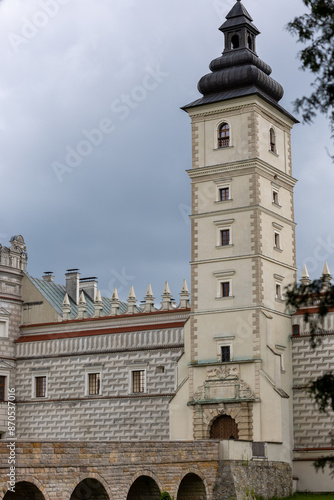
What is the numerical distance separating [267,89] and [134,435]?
15.4 meters

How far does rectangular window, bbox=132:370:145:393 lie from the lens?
3931cm

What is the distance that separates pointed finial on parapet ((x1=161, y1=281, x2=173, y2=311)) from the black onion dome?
839cm

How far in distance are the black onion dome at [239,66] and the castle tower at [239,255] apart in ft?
0.15

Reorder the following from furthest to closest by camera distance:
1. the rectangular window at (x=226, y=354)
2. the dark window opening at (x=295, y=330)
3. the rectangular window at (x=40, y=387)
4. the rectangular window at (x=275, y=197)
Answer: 1. the rectangular window at (x=40, y=387)
2. the rectangular window at (x=275, y=197)
3. the dark window opening at (x=295, y=330)
4. the rectangular window at (x=226, y=354)

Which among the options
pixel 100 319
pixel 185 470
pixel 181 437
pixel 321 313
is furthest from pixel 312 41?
pixel 100 319

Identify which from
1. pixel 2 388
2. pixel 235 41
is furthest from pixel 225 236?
pixel 2 388

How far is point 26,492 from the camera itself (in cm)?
2608

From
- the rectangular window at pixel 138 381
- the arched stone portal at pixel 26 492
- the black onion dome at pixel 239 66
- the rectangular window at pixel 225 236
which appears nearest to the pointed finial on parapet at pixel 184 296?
the rectangular window at pixel 225 236

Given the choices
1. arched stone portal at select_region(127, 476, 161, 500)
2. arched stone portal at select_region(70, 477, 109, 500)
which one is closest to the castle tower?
arched stone portal at select_region(127, 476, 161, 500)

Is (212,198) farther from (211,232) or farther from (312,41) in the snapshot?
(312,41)

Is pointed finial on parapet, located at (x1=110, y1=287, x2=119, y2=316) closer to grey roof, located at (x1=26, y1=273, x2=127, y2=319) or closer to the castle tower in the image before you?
grey roof, located at (x1=26, y1=273, x2=127, y2=319)

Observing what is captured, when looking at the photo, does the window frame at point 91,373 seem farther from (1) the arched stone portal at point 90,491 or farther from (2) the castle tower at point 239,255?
(1) the arched stone portal at point 90,491

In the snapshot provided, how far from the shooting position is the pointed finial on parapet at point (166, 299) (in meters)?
39.6

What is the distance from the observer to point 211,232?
37.9m
